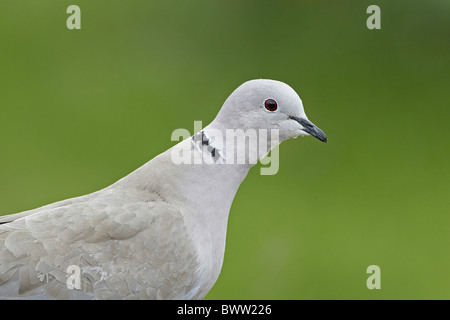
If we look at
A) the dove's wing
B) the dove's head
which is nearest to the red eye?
the dove's head

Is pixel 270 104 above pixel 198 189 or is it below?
above

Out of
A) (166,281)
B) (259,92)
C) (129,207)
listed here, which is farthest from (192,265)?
(259,92)

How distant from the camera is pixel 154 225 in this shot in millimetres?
1352

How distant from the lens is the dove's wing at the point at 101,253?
125 centimetres

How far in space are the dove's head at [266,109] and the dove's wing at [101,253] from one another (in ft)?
0.86

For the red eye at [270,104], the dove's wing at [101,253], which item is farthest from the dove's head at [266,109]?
the dove's wing at [101,253]

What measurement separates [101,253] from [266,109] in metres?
0.49

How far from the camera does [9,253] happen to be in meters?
1.27

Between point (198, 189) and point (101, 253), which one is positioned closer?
point (101, 253)

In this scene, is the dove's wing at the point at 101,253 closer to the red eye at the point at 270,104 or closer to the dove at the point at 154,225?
the dove at the point at 154,225

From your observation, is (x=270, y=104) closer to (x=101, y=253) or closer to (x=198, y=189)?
(x=198, y=189)

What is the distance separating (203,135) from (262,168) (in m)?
0.16

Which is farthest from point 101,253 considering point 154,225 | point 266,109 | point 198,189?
point 266,109

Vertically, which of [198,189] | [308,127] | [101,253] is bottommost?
[101,253]
